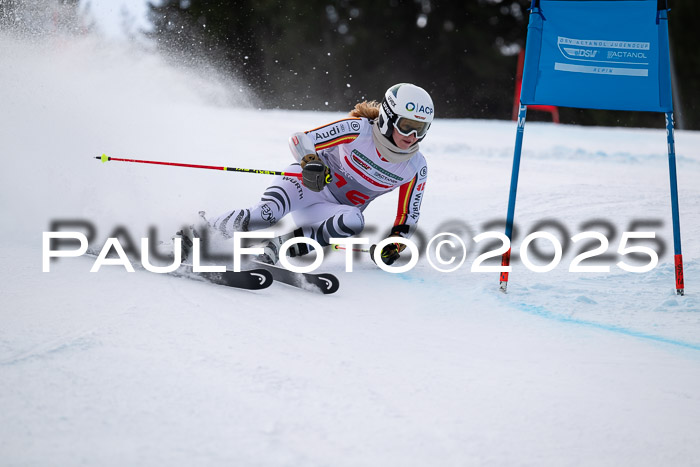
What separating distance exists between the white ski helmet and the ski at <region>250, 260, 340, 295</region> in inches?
39.4

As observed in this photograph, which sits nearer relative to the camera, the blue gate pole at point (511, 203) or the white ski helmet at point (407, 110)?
the blue gate pole at point (511, 203)

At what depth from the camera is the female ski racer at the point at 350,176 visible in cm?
394

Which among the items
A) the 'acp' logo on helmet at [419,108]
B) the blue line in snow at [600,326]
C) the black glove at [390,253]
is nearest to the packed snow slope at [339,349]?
the blue line in snow at [600,326]

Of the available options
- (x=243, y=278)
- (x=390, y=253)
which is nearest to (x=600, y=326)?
(x=390, y=253)

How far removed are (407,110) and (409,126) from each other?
10 centimetres

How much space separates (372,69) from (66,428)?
71.4 ft

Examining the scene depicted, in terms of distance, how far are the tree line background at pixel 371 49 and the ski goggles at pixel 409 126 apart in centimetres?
1741

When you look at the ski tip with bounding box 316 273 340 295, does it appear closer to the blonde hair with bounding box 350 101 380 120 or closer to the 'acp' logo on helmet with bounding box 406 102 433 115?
the 'acp' logo on helmet with bounding box 406 102 433 115

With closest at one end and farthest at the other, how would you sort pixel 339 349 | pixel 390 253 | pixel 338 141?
1. pixel 339 349
2. pixel 338 141
3. pixel 390 253

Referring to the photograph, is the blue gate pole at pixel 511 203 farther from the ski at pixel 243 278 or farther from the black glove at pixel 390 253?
the ski at pixel 243 278

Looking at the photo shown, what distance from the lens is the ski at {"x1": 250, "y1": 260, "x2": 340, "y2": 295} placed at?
11.4ft

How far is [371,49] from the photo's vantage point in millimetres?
22719

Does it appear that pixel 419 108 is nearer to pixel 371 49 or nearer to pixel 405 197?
pixel 405 197

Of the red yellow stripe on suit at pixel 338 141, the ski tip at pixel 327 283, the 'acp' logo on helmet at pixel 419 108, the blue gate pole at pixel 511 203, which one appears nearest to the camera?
the ski tip at pixel 327 283
